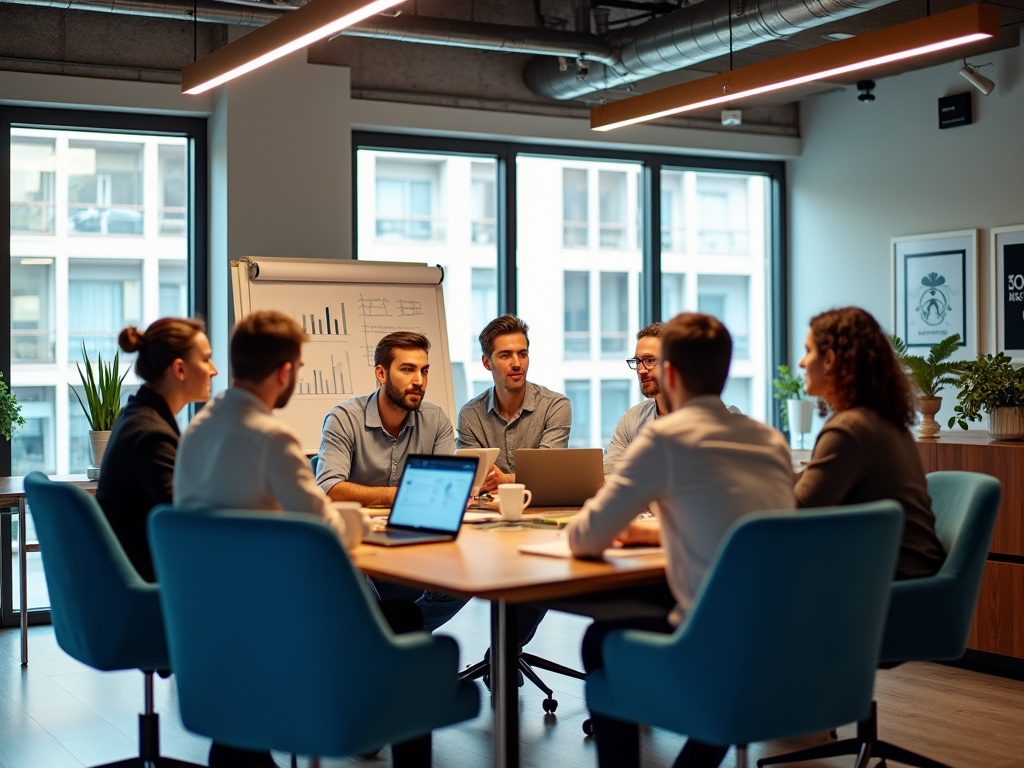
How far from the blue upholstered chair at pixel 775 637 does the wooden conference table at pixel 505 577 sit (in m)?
0.15

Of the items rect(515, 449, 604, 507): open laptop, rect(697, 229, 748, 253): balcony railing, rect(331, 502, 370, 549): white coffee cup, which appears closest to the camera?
rect(331, 502, 370, 549): white coffee cup

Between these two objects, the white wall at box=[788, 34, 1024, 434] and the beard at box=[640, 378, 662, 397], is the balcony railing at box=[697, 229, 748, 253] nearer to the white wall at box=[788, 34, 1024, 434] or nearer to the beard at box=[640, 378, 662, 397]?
the white wall at box=[788, 34, 1024, 434]

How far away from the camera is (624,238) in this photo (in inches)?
291

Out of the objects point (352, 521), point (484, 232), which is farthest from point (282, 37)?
point (484, 232)

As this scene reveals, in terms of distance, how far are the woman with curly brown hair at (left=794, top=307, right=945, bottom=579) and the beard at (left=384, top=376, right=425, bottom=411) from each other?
135cm

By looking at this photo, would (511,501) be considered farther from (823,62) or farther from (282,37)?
(823,62)

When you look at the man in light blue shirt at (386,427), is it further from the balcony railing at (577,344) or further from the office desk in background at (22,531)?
the balcony railing at (577,344)

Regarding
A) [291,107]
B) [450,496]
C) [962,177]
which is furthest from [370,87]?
[450,496]

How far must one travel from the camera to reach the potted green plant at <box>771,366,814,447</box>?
716cm

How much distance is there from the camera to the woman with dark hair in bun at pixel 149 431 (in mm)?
2848

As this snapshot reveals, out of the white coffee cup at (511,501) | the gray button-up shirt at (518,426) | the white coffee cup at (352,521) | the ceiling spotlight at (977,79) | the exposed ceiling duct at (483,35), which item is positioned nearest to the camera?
the white coffee cup at (352,521)

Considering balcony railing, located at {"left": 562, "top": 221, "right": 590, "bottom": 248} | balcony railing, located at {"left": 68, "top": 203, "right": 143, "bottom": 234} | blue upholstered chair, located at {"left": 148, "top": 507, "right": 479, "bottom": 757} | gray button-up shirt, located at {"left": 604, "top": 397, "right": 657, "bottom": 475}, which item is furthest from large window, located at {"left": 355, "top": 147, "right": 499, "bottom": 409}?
blue upholstered chair, located at {"left": 148, "top": 507, "right": 479, "bottom": 757}

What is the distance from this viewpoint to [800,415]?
23.5ft

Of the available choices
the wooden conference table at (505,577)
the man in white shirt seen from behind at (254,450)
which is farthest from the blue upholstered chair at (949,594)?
the man in white shirt seen from behind at (254,450)
